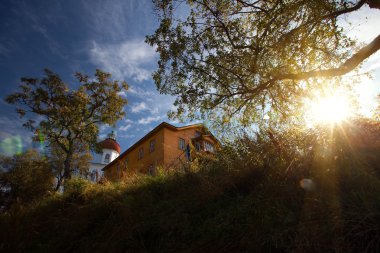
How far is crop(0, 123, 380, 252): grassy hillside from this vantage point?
7.68ft

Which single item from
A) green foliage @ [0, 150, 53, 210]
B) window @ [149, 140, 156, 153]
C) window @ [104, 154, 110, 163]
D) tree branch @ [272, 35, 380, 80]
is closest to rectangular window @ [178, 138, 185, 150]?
window @ [149, 140, 156, 153]

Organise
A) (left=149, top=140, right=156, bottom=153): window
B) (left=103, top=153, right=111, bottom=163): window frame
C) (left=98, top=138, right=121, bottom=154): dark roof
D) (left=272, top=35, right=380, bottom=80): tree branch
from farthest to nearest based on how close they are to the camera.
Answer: (left=103, top=153, right=111, bottom=163): window frame
(left=98, top=138, right=121, bottom=154): dark roof
(left=149, top=140, right=156, bottom=153): window
(left=272, top=35, right=380, bottom=80): tree branch

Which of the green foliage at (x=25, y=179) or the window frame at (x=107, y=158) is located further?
the window frame at (x=107, y=158)

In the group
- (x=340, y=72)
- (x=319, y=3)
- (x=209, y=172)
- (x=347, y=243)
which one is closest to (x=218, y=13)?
(x=319, y=3)

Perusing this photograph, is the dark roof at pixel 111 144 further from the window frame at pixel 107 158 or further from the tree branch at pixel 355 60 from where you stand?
the tree branch at pixel 355 60

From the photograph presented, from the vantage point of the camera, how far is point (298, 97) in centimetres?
1166

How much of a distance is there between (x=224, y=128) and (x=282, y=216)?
10426 mm

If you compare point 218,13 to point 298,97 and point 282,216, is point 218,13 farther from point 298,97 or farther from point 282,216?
point 282,216

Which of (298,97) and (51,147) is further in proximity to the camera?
(51,147)

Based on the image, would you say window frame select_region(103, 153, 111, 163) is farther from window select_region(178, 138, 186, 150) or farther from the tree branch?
the tree branch

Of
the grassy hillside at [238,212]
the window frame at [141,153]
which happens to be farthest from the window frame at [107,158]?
the grassy hillside at [238,212]

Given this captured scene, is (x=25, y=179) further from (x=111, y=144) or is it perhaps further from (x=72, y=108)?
(x=111, y=144)

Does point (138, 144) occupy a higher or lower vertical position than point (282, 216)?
higher

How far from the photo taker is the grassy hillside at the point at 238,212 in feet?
7.68
